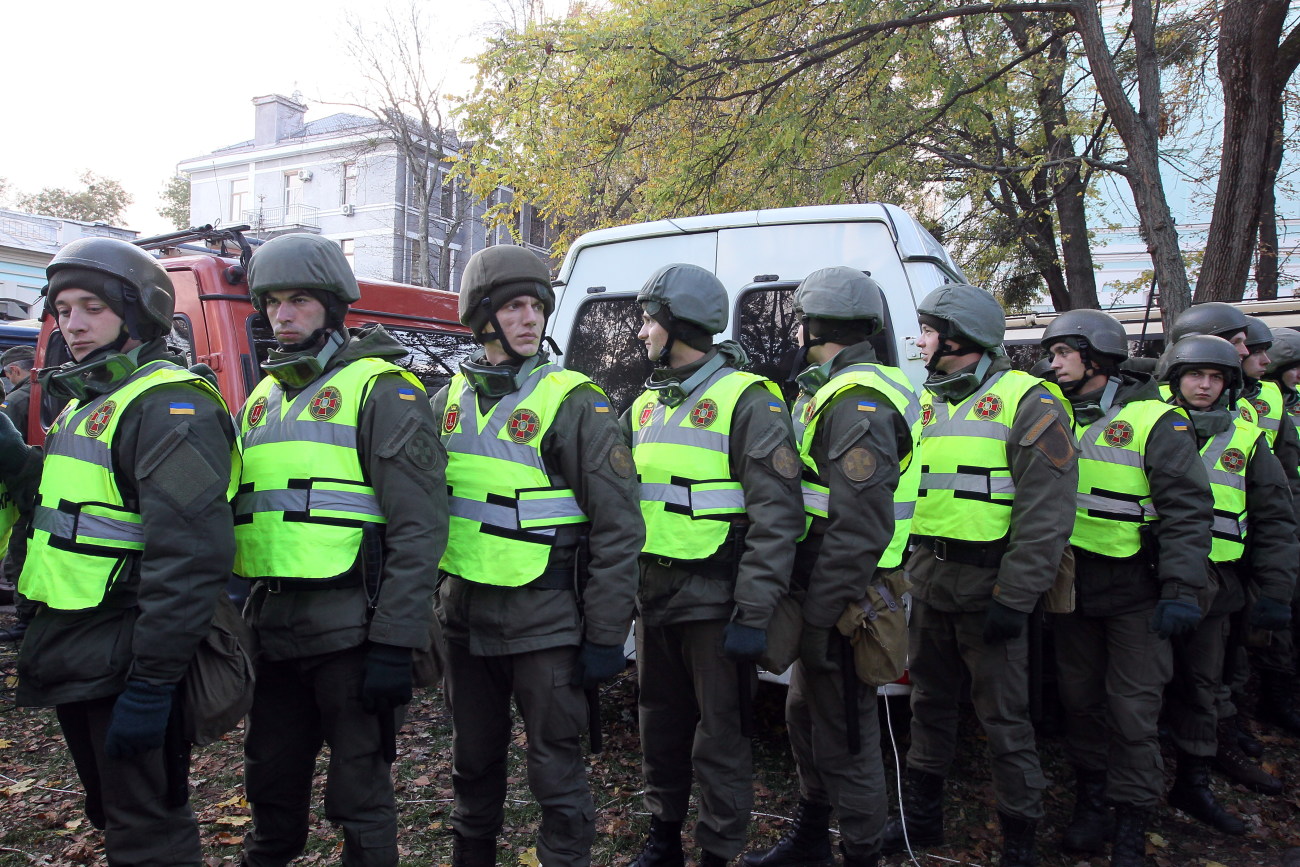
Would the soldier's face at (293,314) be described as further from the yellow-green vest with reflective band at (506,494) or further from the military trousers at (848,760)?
the military trousers at (848,760)

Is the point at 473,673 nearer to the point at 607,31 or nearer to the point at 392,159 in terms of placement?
the point at 607,31

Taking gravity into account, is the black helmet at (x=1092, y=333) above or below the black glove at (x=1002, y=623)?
above

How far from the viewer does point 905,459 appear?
3223 millimetres

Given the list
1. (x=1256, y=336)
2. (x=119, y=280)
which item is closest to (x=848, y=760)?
(x=119, y=280)

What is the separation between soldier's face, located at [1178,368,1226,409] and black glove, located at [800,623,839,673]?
2.40m

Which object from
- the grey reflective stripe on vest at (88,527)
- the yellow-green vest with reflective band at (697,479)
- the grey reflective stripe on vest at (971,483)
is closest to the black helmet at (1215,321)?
the grey reflective stripe on vest at (971,483)

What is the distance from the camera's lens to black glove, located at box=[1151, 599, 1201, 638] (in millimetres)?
3561

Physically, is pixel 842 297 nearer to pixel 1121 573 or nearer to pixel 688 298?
pixel 688 298

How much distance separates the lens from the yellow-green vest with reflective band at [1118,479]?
3777 mm

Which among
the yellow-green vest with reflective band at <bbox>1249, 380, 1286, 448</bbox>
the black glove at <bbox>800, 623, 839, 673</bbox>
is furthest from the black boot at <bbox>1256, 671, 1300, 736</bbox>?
the black glove at <bbox>800, 623, 839, 673</bbox>

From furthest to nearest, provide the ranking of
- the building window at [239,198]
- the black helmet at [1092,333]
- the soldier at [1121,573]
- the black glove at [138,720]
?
the building window at [239,198] < the black helmet at [1092,333] < the soldier at [1121,573] < the black glove at [138,720]

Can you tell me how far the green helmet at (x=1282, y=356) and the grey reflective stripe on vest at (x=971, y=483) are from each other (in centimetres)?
310

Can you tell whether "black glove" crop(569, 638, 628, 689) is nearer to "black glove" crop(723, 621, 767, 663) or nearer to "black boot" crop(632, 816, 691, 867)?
"black glove" crop(723, 621, 767, 663)

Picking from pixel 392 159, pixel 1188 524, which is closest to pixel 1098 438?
pixel 1188 524
